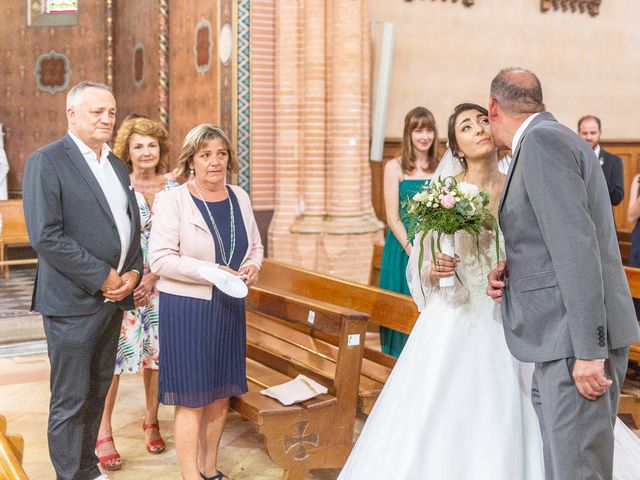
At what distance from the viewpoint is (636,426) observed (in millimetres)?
4652

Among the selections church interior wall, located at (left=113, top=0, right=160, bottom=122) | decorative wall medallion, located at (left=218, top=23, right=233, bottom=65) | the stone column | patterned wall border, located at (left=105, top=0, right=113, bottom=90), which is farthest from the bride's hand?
patterned wall border, located at (left=105, top=0, right=113, bottom=90)

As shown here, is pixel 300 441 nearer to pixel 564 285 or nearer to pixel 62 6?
pixel 564 285

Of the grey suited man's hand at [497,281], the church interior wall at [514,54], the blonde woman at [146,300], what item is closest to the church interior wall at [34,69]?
the church interior wall at [514,54]

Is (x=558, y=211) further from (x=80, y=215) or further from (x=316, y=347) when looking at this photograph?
(x=316, y=347)

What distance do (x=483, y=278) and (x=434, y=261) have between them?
220 mm

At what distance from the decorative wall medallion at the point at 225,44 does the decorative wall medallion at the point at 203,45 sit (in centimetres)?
32

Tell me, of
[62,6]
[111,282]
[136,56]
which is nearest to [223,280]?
[111,282]

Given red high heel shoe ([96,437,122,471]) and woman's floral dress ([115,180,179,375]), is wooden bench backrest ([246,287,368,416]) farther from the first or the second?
red high heel shoe ([96,437,122,471])

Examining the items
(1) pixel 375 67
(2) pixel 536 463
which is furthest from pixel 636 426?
(1) pixel 375 67

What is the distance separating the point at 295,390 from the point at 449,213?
131cm

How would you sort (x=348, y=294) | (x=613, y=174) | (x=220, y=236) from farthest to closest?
(x=613, y=174) → (x=348, y=294) → (x=220, y=236)

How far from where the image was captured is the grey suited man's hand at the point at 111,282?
352 centimetres

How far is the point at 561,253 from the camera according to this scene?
2.52m

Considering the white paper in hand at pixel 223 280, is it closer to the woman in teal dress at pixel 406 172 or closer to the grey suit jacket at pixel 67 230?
the grey suit jacket at pixel 67 230
